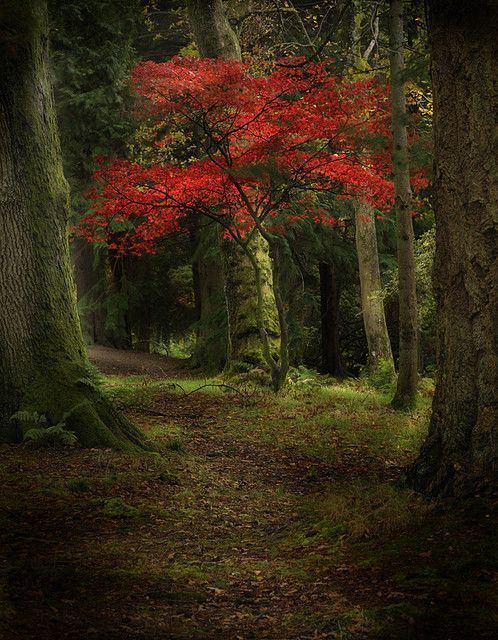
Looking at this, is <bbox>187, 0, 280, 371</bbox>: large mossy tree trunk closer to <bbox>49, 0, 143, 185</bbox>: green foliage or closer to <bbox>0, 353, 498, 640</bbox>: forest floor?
<bbox>49, 0, 143, 185</bbox>: green foliage

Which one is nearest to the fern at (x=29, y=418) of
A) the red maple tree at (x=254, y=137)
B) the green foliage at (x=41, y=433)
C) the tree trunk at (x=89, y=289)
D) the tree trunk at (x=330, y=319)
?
the green foliage at (x=41, y=433)

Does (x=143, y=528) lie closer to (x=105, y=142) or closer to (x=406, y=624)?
(x=406, y=624)

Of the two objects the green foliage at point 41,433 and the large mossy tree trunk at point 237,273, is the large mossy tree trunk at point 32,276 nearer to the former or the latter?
the green foliage at point 41,433

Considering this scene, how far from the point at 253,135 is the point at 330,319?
8.18m

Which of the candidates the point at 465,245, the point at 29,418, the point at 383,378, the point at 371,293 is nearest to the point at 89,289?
the point at 371,293

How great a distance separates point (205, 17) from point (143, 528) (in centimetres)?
1066

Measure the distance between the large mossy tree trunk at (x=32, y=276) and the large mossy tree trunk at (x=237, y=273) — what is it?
18.9ft

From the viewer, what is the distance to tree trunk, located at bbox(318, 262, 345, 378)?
1792cm

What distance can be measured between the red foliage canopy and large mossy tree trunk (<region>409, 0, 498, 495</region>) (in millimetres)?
5171

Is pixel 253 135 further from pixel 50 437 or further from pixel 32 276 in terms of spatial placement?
pixel 50 437

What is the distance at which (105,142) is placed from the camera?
60.1 feet

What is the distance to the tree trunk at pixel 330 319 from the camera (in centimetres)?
1792

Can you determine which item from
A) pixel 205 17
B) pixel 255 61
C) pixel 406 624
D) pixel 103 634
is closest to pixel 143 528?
pixel 103 634

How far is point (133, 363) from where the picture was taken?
1820cm
